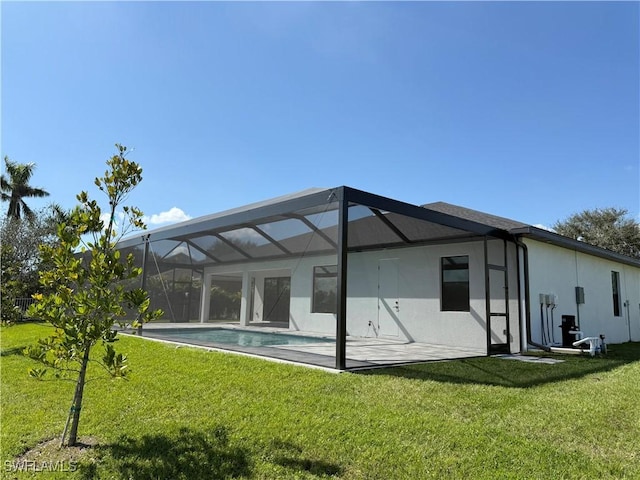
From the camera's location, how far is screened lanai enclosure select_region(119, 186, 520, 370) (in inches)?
293

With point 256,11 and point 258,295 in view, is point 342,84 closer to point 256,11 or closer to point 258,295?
point 256,11

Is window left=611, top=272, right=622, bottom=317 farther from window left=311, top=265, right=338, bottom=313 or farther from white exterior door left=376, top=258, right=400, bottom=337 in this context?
window left=311, top=265, right=338, bottom=313

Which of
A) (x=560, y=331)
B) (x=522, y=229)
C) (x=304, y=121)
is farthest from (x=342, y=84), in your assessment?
(x=560, y=331)

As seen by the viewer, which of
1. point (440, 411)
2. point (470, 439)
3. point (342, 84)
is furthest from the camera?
point (342, 84)

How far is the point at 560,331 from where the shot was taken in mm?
9719

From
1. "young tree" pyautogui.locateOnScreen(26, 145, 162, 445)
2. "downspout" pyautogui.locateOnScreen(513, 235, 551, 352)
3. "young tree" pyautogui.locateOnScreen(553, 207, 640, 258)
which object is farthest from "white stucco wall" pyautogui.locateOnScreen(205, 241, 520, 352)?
"young tree" pyautogui.locateOnScreen(553, 207, 640, 258)

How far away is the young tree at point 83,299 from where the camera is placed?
2.93 m

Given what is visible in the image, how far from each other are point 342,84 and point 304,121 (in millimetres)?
1308

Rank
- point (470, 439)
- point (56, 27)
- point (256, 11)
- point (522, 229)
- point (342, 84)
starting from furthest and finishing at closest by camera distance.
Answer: point (342, 84) < point (522, 229) < point (256, 11) < point (56, 27) < point (470, 439)

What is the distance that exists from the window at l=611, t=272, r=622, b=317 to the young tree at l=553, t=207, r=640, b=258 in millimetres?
11725

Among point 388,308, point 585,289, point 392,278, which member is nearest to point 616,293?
point 585,289

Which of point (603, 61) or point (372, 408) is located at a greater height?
point (603, 61)

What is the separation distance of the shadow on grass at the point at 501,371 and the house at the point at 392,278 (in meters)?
0.80

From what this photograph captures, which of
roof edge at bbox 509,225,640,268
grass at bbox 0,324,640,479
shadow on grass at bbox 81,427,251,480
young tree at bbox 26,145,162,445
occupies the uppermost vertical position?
roof edge at bbox 509,225,640,268
